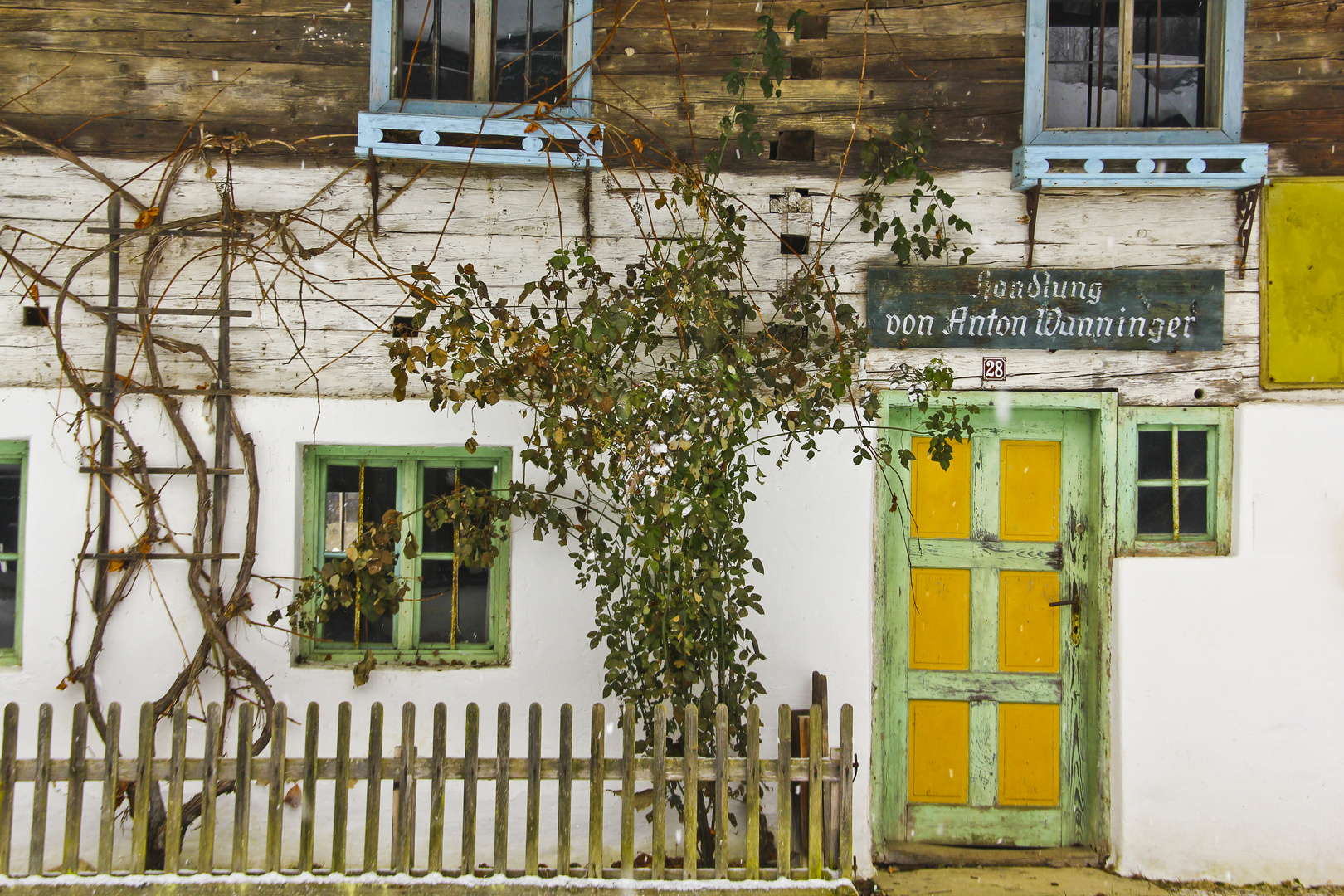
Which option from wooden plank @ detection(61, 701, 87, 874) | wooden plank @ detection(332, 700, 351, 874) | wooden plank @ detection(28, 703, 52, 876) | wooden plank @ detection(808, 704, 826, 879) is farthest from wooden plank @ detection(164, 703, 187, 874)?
wooden plank @ detection(808, 704, 826, 879)

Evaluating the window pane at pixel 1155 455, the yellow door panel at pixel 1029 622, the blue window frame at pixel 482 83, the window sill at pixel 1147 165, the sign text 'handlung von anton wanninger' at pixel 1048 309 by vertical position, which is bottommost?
the yellow door panel at pixel 1029 622

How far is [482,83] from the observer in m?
4.42

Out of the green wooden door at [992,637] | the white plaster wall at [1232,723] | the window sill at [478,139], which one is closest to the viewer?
the window sill at [478,139]

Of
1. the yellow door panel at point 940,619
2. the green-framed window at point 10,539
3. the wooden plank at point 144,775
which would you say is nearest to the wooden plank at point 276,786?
the wooden plank at point 144,775

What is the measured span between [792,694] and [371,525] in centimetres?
213

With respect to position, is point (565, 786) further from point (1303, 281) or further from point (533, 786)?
point (1303, 281)

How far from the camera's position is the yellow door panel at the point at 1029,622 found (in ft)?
14.5

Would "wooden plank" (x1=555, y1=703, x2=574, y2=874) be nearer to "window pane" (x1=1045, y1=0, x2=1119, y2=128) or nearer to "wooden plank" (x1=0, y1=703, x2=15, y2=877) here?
"wooden plank" (x1=0, y1=703, x2=15, y2=877)

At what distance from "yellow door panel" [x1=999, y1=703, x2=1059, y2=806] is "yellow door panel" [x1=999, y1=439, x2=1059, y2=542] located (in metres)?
0.89

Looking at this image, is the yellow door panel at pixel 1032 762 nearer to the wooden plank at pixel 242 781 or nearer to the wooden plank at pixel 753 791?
the wooden plank at pixel 753 791

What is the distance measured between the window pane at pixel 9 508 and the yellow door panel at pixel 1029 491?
4897 millimetres

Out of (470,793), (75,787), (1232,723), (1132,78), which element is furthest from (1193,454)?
(75,787)

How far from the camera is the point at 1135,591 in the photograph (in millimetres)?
4215

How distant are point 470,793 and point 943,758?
2418mm
